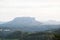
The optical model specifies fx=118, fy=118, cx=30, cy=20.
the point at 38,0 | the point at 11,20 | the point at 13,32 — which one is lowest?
the point at 13,32

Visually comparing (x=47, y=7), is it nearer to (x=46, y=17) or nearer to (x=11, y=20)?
(x=46, y=17)

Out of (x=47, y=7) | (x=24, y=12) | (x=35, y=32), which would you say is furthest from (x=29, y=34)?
(x=47, y=7)

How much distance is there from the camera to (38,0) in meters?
1.79

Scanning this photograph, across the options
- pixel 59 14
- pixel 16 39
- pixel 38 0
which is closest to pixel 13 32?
pixel 16 39

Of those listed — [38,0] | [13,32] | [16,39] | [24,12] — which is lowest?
[16,39]

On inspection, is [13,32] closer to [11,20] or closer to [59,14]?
[11,20]

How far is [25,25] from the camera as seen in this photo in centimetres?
176

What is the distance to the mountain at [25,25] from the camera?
1754 mm

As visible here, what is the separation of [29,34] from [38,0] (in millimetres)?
529

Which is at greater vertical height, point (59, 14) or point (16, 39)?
point (59, 14)

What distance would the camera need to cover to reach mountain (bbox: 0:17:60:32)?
175cm

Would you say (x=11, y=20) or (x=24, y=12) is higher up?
(x=24, y=12)

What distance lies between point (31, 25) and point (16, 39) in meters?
0.30

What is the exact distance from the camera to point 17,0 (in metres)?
1.79
